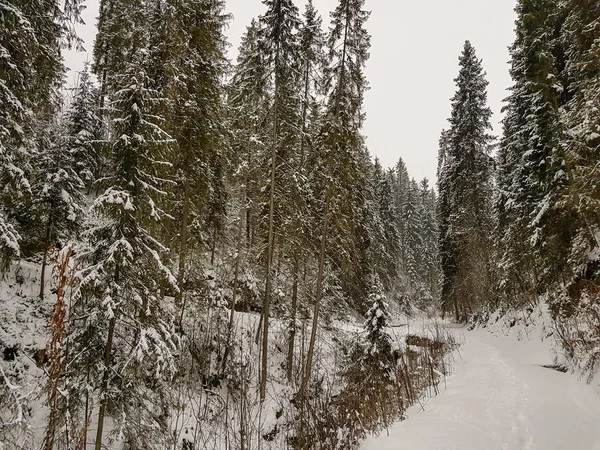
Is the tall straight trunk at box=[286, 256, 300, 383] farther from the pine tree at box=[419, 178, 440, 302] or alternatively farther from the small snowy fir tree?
the pine tree at box=[419, 178, 440, 302]

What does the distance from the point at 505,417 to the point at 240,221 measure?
1329 centimetres

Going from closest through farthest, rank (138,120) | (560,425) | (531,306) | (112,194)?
(560,425) < (112,194) < (138,120) < (531,306)

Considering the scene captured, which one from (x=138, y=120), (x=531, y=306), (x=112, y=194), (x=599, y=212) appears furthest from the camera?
(x=531, y=306)

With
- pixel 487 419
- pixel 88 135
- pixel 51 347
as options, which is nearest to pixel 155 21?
pixel 88 135

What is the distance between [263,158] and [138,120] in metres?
7.84

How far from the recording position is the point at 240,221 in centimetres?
1686

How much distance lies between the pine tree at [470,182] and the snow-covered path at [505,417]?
16.4 m

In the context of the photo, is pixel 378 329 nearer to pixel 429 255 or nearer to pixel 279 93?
pixel 279 93

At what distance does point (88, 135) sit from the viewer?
16547 millimetres

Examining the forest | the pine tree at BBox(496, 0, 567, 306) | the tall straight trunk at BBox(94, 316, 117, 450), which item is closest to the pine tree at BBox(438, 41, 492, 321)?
the forest

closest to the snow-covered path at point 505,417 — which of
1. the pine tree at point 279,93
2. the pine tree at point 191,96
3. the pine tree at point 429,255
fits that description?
the pine tree at point 279,93

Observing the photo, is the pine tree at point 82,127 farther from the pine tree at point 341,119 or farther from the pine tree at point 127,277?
the pine tree at point 341,119

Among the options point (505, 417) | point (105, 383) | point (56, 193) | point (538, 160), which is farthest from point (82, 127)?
point (538, 160)

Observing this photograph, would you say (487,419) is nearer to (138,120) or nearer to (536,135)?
(138,120)
